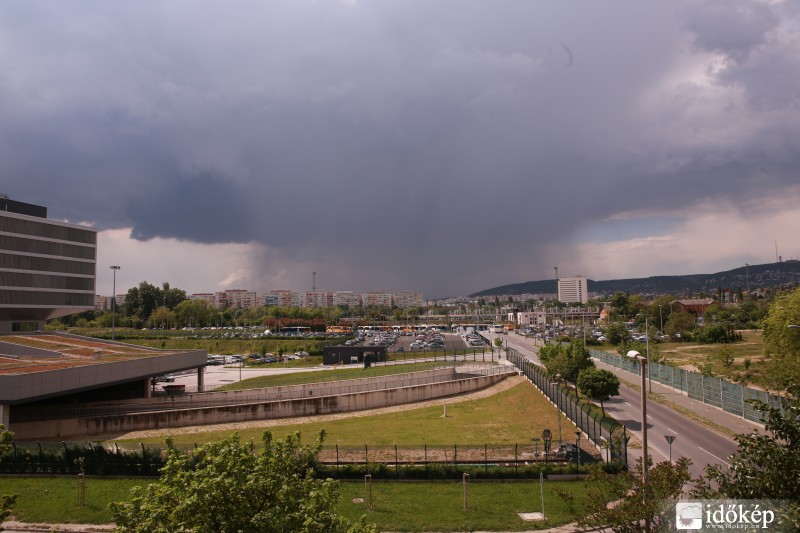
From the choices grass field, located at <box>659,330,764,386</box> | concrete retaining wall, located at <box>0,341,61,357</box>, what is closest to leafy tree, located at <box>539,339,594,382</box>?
grass field, located at <box>659,330,764,386</box>

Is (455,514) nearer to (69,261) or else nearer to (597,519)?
(597,519)

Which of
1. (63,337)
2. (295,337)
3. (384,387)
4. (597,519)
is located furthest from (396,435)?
(295,337)

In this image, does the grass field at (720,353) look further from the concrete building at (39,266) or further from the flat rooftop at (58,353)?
the concrete building at (39,266)

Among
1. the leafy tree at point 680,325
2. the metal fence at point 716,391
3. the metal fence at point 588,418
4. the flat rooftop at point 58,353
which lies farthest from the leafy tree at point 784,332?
the leafy tree at point 680,325

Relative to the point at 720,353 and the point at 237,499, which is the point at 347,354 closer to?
the point at 720,353

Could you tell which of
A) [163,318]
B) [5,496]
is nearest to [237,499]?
[5,496]

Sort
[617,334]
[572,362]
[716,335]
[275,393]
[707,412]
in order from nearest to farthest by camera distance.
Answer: [707,412], [275,393], [572,362], [716,335], [617,334]

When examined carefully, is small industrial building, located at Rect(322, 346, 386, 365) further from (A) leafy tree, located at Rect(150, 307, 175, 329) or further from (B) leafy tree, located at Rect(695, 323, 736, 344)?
(A) leafy tree, located at Rect(150, 307, 175, 329)
